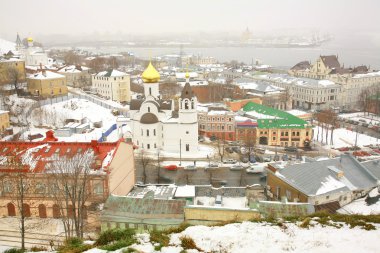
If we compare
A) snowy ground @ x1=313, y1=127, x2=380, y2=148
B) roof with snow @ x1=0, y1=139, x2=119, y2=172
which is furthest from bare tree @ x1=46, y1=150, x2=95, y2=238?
snowy ground @ x1=313, y1=127, x2=380, y2=148

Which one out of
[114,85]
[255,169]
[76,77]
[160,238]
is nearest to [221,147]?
[255,169]

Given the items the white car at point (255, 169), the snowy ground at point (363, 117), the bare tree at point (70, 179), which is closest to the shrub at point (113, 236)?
the bare tree at point (70, 179)

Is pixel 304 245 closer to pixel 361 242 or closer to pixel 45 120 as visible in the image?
pixel 361 242

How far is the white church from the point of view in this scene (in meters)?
24.1

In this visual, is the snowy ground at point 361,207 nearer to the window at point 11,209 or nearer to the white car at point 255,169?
the white car at point 255,169

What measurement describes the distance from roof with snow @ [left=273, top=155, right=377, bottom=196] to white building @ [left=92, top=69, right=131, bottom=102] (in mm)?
26297

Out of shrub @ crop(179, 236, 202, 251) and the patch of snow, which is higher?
shrub @ crop(179, 236, 202, 251)

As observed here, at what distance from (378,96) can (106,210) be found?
115 ft

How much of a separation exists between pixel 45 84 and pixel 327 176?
2699 centimetres

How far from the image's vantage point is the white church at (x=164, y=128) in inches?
950

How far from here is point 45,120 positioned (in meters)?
27.8

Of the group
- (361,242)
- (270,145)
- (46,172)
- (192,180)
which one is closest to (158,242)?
(361,242)

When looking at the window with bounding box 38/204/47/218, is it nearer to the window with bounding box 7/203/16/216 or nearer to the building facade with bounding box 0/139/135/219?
the building facade with bounding box 0/139/135/219

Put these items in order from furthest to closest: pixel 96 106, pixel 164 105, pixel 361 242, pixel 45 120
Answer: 1. pixel 96 106
2. pixel 45 120
3. pixel 164 105
4. pixel 361 242
